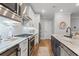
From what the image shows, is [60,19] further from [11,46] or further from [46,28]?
[11,46]

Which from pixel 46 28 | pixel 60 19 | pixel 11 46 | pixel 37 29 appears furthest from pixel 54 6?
pixel 46 28

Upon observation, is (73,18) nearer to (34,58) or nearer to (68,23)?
(68,23)

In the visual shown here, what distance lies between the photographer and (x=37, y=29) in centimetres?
888

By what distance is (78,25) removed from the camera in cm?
1155

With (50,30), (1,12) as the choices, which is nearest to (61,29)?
(50,30)

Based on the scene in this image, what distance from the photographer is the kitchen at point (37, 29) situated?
2.02 metres

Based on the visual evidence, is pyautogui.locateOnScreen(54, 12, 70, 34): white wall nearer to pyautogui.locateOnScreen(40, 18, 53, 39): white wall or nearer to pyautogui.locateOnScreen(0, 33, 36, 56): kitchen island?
pyautogui.locateOnScreen(40, 18, 53, 39): white wall

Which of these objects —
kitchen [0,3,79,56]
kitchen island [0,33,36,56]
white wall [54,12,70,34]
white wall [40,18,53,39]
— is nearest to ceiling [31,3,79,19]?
kitchen [0,3,79,56]

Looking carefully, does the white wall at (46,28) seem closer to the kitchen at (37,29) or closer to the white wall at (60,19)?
the kitchen at (37,29)

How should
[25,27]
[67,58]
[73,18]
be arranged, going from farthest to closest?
[73,18] < [25,27] < [67,58]

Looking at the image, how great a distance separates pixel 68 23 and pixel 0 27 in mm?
6500

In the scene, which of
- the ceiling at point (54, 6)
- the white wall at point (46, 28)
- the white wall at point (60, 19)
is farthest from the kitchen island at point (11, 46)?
the white wall at point (46, 28)

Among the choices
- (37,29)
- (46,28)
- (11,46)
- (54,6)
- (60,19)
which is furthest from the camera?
(46,28)

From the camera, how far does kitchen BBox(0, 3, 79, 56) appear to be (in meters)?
2.02
